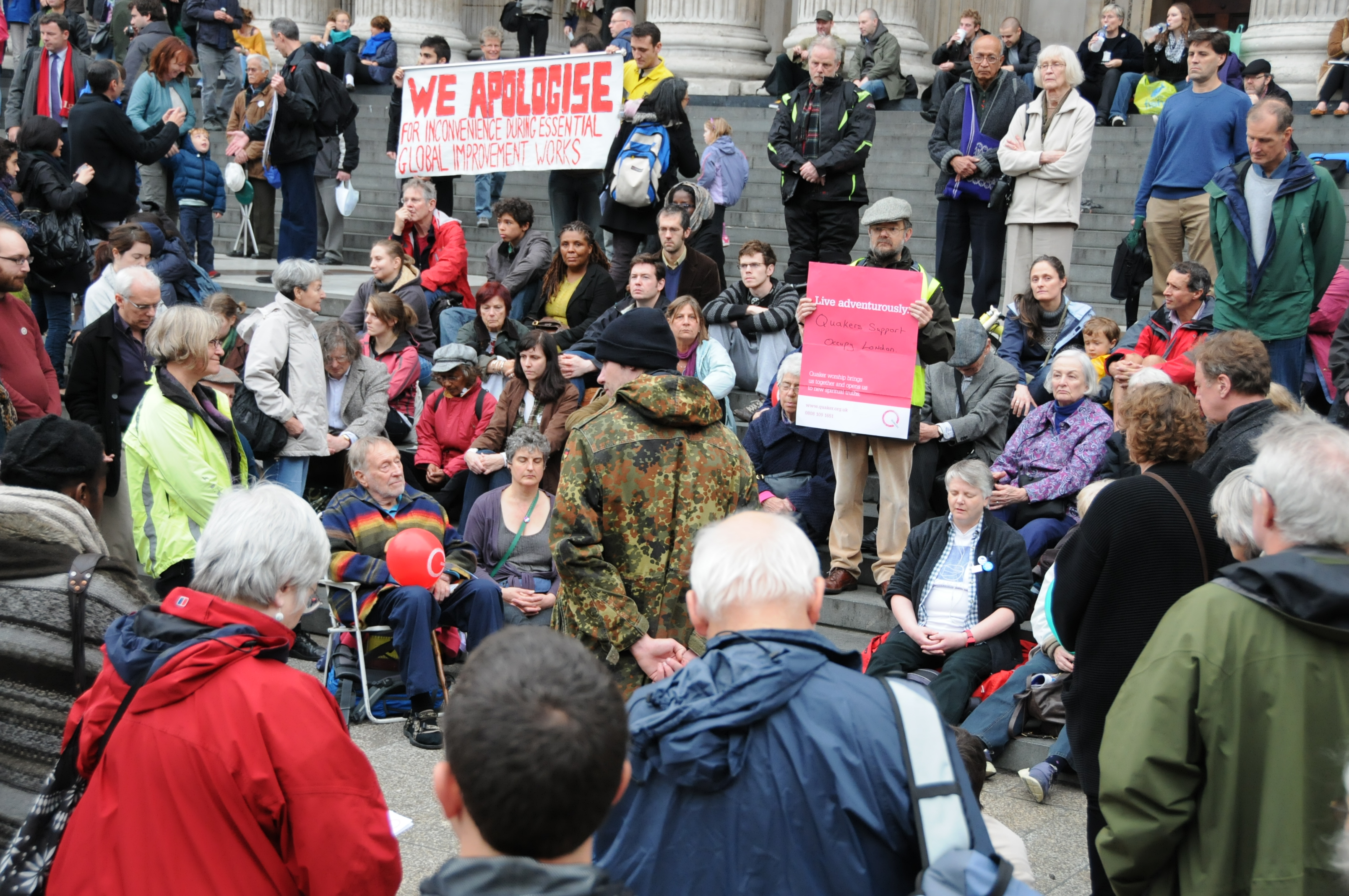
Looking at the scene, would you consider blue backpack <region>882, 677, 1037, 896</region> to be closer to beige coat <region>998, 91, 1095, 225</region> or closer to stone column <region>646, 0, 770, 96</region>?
beige coat <region>998, 91, 1095, 225</region>

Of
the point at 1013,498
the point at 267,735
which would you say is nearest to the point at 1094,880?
the point at 267,735

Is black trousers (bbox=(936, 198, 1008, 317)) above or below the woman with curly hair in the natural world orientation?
above

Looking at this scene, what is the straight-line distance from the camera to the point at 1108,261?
12.5 m

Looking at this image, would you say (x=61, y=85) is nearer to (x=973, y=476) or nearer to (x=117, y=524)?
(x=117, y=524)

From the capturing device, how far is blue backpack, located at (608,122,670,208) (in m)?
10.5

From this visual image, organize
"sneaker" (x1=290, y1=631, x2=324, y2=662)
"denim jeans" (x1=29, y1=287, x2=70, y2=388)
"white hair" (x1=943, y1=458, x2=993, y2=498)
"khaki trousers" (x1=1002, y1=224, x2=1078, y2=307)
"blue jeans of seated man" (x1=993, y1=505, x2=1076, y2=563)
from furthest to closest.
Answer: "denim jeans" (x1=29, y1=287, x2=70, y2=388), "khaki trousers" (x1=1002, y1=224, x2=1078, y2=307), "sneaker" (x1=290, y1=631, x2=324, y2=662), "blue jeans of seated man" (x1=993, y1=505, x2=1076, y2=563), "white hair" (x1=943, y1=458, x2=993, y2=498)

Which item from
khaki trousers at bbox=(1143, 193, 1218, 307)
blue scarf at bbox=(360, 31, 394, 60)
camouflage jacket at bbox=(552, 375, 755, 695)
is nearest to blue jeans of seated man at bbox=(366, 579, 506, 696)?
camouflage jacket at bbox=(552, 375, 755, 695)

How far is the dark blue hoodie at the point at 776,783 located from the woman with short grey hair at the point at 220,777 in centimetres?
64

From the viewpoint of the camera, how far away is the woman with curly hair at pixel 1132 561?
12.8 feet

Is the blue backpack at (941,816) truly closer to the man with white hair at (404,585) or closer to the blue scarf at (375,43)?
the man with white hair at (404,585)

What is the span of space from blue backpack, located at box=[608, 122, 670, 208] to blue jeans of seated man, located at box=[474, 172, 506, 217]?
503 cm

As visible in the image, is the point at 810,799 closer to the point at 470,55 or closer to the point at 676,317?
the point at 676,317

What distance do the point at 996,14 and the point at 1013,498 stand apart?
48.3ft

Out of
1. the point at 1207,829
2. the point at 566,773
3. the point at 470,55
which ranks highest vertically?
the point at 470,55
